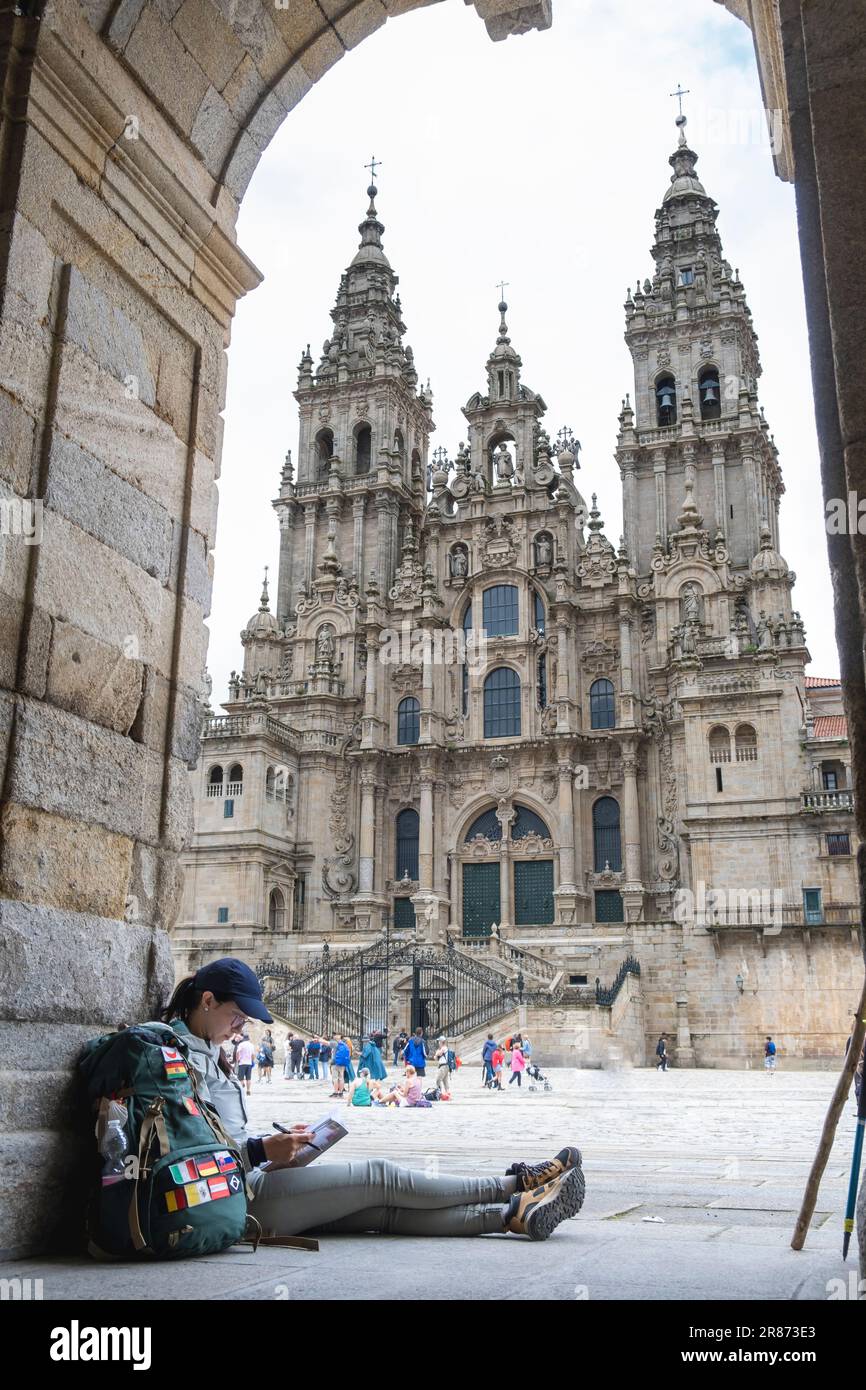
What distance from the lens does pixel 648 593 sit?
3975cm

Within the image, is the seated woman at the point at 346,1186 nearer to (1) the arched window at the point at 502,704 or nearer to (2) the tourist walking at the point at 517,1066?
(2) the tourist walking at the point at 517,1066

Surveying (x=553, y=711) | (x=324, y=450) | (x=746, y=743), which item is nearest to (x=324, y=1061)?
(x=746, y=743)

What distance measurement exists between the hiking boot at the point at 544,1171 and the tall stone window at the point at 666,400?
39.8m

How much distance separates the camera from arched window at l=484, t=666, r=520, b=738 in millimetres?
40344

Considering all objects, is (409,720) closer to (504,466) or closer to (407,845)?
(407,845)

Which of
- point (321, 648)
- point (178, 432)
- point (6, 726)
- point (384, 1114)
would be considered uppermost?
point (321, 648)

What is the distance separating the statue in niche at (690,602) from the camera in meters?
37.8

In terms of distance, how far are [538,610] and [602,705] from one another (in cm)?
424

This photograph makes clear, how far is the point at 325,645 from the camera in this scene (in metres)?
42.6

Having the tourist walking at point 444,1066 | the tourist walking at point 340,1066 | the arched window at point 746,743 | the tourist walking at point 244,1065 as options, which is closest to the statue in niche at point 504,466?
the arched window at point 746,743
